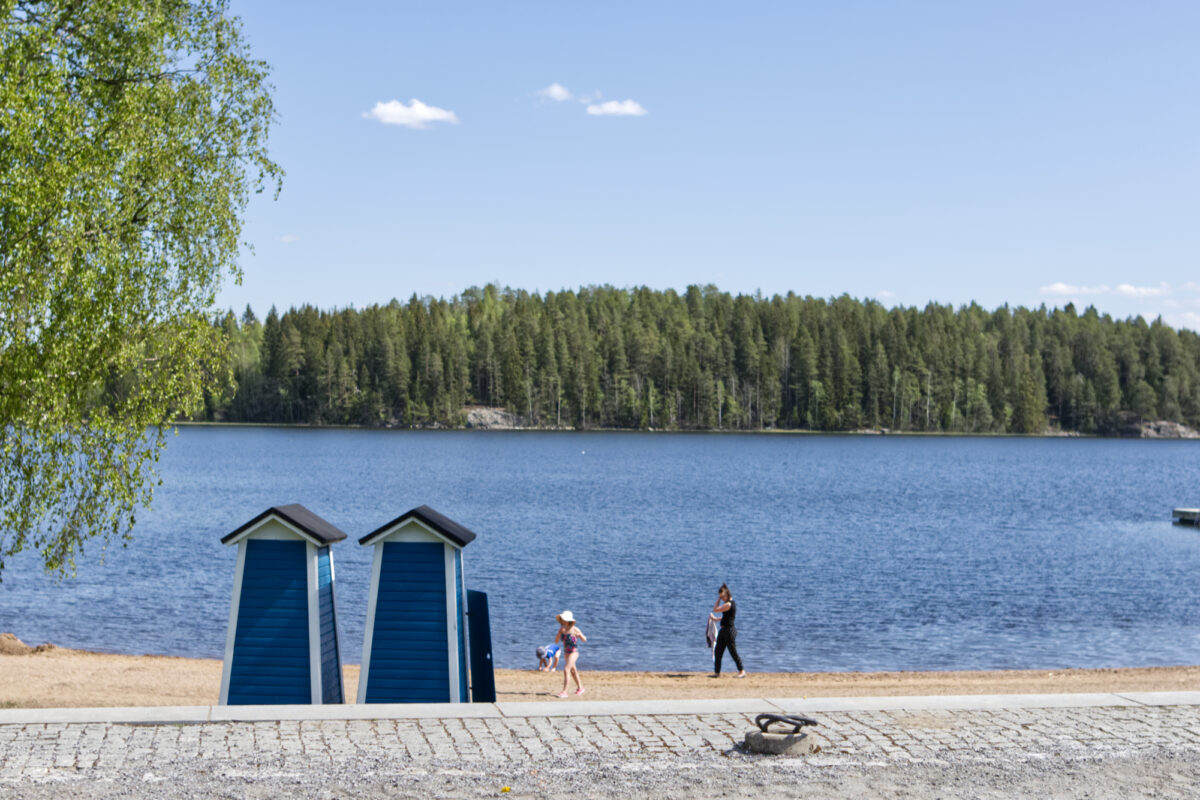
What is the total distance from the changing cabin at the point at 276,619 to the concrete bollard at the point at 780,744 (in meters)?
5.24

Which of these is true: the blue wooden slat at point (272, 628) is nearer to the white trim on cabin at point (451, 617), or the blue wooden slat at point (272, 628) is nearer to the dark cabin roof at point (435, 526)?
the dark cabin roof at point (435, 526)

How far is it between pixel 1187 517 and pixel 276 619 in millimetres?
59805

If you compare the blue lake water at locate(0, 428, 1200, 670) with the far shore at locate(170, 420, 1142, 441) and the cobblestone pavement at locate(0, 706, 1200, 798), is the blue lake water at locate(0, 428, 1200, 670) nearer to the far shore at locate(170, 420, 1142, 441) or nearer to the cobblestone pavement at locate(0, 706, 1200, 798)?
the cobblestone pavement at locate(0, 706, 1200, 798)

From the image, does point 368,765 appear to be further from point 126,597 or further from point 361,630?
point 126,597

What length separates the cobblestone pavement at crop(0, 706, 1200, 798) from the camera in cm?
953

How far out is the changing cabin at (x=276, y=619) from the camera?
43.7 ft

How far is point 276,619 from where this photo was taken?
44.0 feet

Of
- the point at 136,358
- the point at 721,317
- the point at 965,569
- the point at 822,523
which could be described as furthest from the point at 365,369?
the point at 136,358

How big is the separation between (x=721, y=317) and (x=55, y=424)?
609 ft

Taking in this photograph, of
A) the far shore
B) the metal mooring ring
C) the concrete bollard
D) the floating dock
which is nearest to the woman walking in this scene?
the metal mooring ring

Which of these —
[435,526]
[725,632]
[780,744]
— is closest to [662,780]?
[780,744]

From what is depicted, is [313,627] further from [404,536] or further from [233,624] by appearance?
[404,536]

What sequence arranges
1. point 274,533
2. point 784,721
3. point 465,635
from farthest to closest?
point 465,635 < point 274,533 < point 784,721

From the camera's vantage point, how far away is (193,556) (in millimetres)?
40312
